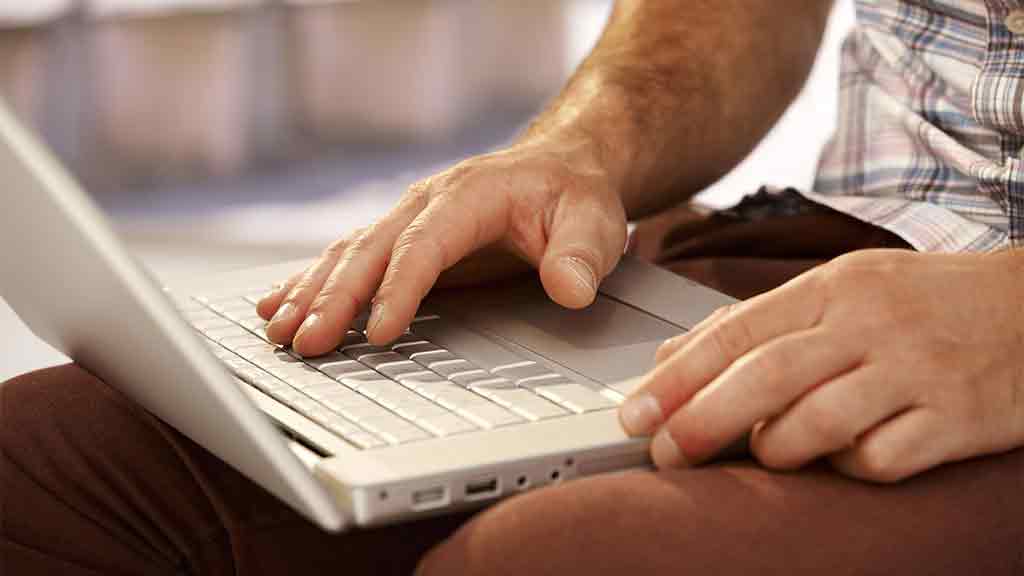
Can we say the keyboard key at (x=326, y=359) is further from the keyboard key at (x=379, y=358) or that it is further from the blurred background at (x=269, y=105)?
the blurred background at (x=269, y=105)

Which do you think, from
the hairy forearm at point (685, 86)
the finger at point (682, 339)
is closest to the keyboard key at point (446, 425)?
the finger at point (682, 339)

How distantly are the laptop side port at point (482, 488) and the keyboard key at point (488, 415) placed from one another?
0.04 metres

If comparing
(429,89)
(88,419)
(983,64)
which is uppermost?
(983,64)

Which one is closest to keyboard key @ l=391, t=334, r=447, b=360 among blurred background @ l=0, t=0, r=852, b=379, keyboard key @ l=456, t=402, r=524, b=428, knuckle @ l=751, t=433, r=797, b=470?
keyboard key @ l=456, t=402, r=524, b=428

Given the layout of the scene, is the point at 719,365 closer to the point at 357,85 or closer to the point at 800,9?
the point at 800,9

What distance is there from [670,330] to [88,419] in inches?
13.0

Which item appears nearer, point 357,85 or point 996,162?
point 996,162

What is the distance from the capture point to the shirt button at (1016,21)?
938mm

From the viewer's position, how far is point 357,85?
11.4 feet

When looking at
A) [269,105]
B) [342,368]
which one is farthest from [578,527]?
[269,105]

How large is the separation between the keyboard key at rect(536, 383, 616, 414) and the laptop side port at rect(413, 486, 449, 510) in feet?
0.33

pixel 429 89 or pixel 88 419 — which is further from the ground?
pixel 88 419

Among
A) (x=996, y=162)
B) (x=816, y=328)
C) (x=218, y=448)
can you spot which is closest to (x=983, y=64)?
(x=996, y=162)

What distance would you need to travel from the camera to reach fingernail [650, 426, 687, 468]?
0.66m
